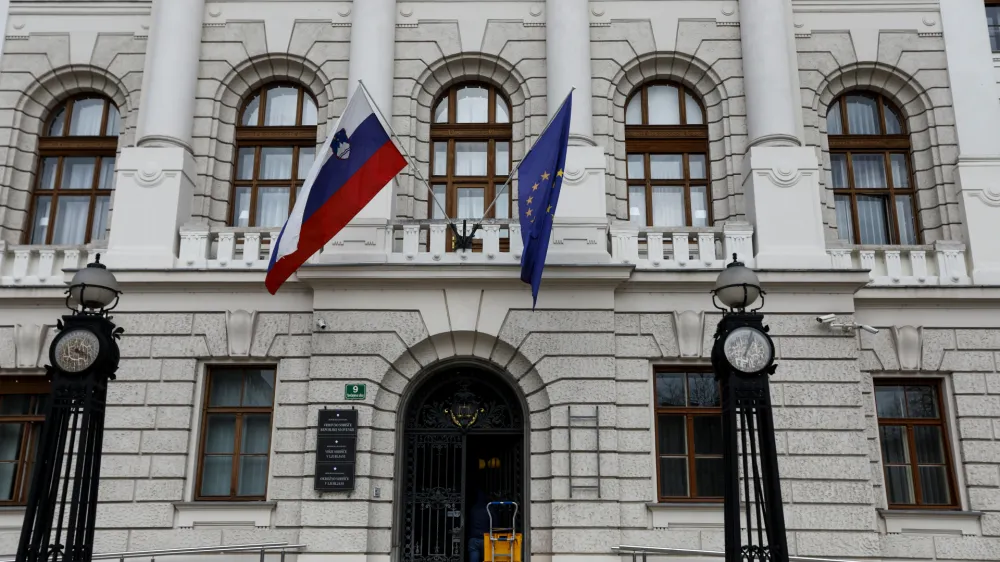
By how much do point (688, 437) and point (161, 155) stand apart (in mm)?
9913

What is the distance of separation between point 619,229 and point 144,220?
7906 millimetres

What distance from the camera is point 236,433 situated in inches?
576

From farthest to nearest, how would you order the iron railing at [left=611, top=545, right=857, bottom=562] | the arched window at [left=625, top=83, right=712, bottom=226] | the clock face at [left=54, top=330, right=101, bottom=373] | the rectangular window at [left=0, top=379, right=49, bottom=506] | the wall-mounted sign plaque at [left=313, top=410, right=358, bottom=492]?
the arched window at [left=625, top=83, right=712, bottom=226] → the rectangular window at [left=0, top=379, right=49, bottom=506] → the wall-mounted sign plaque at [left=313, top=410, right=358, bottom=492] → the iron railing at [left=611, top=545, right=857, bottom=562] → the clock face at [left=54, top=330, right=101, bottom=373]

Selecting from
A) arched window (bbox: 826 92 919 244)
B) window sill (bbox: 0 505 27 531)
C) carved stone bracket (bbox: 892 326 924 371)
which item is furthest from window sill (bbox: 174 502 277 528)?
arched window (bbox: 826 92 919 244)

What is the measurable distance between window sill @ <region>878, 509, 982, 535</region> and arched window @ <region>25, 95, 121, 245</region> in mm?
14245

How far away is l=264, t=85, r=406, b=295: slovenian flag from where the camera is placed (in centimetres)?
1277

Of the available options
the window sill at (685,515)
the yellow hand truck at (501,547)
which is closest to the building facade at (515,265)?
the window sill at (685,515)

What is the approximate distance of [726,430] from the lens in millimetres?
9195

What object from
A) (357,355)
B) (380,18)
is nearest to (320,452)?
(357,355)

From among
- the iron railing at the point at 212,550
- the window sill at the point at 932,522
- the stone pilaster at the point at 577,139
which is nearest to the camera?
the iron railing at the point at 212,550

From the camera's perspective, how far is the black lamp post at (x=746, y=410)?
885cm

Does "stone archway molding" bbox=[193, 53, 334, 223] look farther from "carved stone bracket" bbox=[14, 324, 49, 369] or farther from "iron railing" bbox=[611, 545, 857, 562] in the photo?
"iron railing" bbox=[611, 545, 857, 562]

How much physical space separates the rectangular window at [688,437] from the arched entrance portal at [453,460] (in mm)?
2258

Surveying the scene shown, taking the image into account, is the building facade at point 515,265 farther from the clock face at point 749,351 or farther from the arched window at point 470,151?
the clock face at point 749,351
